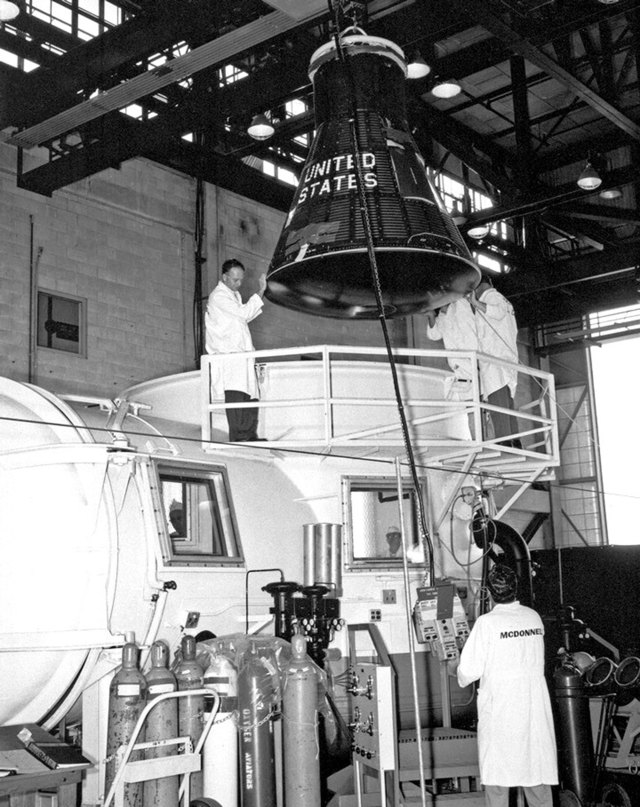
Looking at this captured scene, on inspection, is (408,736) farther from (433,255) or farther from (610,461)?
(610,461)

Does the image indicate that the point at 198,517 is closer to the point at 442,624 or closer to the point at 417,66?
the point at 442,624

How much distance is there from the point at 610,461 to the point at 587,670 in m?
15.5

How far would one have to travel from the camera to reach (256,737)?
21.5 feet

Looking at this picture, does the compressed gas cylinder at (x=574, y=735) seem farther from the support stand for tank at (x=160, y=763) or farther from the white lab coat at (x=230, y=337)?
the white lab coat at (x=230, y=337)

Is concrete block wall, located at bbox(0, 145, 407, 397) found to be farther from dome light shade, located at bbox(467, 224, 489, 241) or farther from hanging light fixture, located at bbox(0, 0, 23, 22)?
dome light shade, located at bbox(467, 224, 489, 241)

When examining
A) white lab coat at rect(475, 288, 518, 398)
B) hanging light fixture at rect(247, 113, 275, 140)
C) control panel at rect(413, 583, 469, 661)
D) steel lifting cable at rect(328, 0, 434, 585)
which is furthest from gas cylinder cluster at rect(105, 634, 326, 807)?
hanging light fixture at rect(247, 113, 275, 140)

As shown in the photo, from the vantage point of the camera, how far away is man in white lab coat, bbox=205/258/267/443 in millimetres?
8492

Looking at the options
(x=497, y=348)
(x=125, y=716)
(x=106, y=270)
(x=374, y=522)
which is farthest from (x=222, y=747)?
(x=106, y=270)

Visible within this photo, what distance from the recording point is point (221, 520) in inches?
308

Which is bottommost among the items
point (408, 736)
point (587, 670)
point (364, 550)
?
point (408, 736)

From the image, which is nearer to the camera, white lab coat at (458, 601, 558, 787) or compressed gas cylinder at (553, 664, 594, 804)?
white lab coat at (458, 601, 558, 787)

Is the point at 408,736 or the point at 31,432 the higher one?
A: the point at 31,432

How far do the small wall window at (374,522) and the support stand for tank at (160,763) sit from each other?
9.48 feet

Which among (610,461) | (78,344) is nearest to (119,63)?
(78,344)
